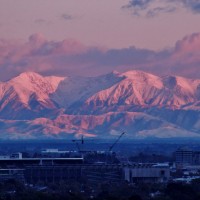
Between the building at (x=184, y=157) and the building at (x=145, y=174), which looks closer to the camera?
the building at (x=145, y=174)

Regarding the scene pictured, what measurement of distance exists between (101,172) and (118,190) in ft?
76.4

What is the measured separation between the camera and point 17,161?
116 meters

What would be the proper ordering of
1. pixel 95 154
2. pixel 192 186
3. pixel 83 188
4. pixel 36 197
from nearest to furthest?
pixel 36 197 < pixel 192 186 < pixel 83 188 < pixel 95 154

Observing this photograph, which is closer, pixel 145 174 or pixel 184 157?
pixel 145 174

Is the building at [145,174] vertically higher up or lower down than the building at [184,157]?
lower down

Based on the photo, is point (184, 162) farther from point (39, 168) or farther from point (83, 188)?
point (83, 188)

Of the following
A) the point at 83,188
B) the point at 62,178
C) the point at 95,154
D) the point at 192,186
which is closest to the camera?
the point at 192,186

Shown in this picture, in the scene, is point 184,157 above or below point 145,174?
above

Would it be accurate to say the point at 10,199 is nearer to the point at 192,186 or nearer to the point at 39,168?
the point at 192,186

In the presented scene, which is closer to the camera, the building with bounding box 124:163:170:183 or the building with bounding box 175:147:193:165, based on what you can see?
the building with bounding box 124:163:170:183

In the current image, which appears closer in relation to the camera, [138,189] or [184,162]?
[138,189]

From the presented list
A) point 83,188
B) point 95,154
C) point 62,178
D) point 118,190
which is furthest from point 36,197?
point 95,154

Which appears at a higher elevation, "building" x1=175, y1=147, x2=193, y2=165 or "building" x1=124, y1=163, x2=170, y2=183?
"building" x1=175, y1=147, x2=193, y2=165

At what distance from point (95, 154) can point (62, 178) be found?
39.3m
